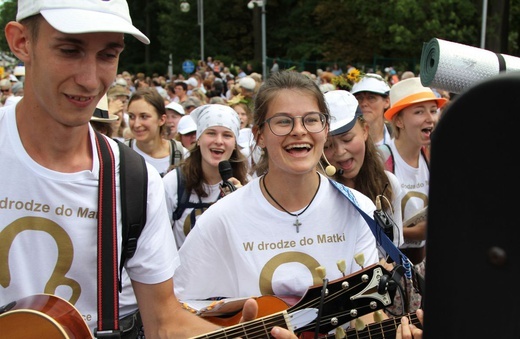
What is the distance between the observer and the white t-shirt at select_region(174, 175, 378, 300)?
3182 mm

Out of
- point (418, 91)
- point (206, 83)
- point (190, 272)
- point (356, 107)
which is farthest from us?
point (206, 83)

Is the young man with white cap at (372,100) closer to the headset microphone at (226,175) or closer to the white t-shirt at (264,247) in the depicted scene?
the headset microphone at (226,175)

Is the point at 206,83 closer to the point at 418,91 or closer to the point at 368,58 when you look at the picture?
the point at 418,91

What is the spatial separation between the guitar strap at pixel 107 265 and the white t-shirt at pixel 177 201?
8.72ft

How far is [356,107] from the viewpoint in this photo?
470 cm

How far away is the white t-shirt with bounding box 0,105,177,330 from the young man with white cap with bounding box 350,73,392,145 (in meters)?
4.67

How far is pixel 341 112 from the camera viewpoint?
4.61 meters

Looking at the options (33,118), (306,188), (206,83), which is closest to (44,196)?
(33,118)

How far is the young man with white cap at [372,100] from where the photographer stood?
6738 mm

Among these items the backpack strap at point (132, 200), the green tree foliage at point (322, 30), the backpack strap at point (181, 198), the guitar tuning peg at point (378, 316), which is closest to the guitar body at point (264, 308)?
the guitar tuning peg at point (378, 316)

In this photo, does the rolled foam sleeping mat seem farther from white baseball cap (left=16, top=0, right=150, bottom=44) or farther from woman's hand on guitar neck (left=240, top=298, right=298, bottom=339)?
woman's hand on guitar neck (left=240, top=298, right=298, bottom=339)

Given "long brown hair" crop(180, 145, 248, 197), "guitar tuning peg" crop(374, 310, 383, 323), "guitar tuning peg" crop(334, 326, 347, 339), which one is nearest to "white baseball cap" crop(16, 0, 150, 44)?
"guitar tuning peg" crop(334, 326, 347, 339)

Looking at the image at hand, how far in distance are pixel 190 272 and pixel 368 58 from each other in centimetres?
3818

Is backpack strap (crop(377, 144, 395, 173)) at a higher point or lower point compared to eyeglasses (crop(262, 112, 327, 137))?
lower
